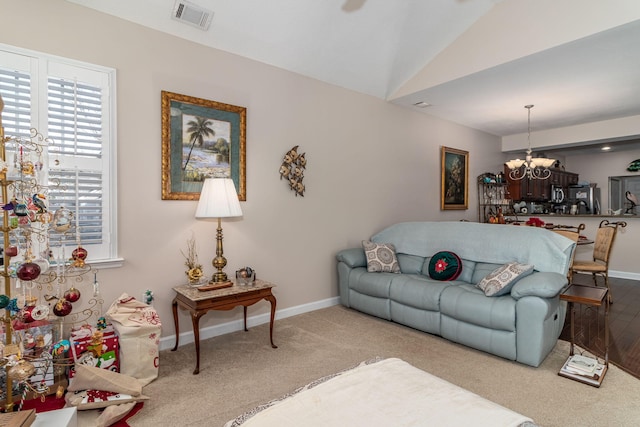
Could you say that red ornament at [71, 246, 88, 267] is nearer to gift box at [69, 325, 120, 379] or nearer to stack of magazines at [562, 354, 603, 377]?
gift box at [69, 325, 120, 379]

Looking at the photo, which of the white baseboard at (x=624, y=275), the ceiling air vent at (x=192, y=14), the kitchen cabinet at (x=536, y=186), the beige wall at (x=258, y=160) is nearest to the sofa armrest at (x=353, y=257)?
the beige wall at (x=258, y=160)

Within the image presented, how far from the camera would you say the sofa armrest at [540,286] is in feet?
8.72

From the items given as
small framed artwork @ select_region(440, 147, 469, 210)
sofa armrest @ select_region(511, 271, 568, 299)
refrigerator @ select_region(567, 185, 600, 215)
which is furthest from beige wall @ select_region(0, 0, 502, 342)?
refrigerator @ select_region(567, 185, 600, 215)

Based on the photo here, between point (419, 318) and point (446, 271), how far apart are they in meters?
0.60

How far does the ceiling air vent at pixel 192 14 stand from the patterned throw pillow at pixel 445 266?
3.21m

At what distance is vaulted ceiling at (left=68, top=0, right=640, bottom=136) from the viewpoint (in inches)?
116

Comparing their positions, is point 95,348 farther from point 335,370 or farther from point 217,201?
point 335,370

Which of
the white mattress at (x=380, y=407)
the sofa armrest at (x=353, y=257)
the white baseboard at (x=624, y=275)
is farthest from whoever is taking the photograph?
the white baseboard at (x=624, y=275)

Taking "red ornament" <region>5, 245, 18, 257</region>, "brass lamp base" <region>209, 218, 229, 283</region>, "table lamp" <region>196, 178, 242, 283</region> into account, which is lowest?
"brass lamp base" <region>209, 218, 229, 283</region>

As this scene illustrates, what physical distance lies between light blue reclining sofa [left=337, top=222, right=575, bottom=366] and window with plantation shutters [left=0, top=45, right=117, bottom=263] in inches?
99.1

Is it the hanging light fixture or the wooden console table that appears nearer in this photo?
the wooden console table

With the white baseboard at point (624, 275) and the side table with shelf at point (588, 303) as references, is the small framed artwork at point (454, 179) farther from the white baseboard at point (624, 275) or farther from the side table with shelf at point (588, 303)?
the side table with shelf at point (588, 303)

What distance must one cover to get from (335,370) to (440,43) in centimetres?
363

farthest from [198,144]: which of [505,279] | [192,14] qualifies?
[505,279]
